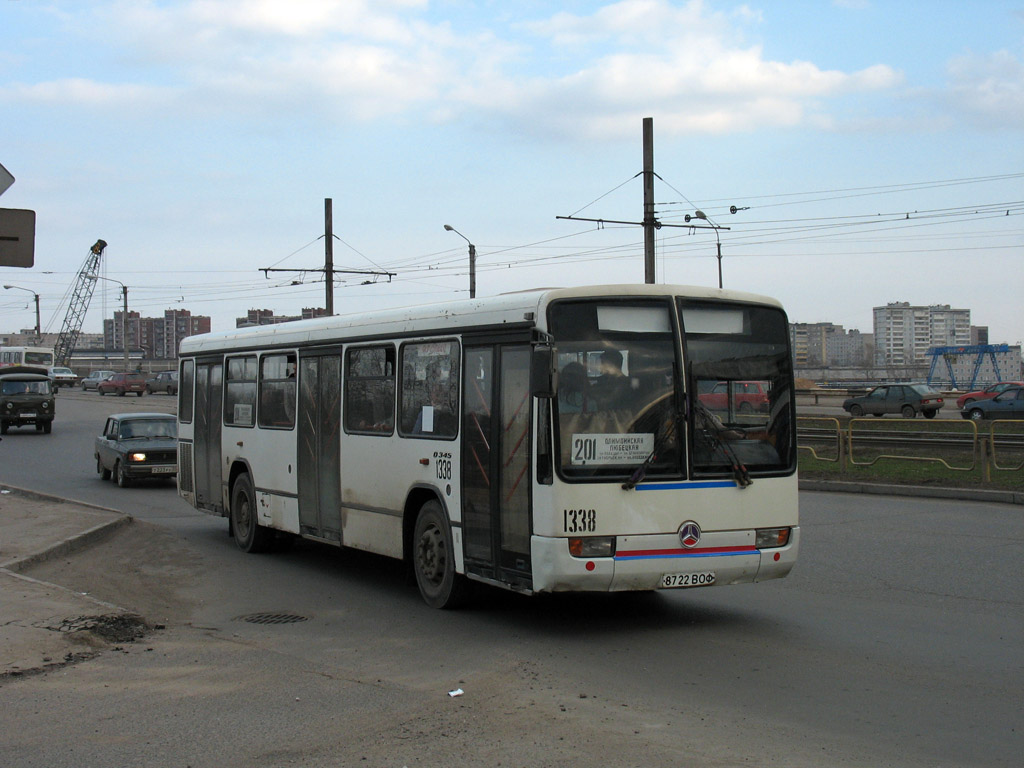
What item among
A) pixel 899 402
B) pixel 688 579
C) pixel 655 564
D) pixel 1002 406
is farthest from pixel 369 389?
pixel 899 402

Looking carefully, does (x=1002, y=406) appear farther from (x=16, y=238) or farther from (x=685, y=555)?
(x=16, y=238)

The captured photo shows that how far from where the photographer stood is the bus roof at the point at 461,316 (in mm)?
8078

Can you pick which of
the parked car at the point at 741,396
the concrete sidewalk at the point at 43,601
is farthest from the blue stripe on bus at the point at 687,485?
the concrete sidewalk at the point at 43,601

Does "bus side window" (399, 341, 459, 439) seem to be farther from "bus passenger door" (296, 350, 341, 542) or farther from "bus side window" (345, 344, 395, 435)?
"bus passenger door" (296, 350, 341, 542)

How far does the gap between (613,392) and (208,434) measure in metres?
8.23

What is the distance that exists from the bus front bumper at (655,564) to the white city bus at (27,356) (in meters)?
83.6

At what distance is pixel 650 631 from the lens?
8.30 m

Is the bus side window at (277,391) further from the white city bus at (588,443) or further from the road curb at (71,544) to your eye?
the road curb at (71,544)

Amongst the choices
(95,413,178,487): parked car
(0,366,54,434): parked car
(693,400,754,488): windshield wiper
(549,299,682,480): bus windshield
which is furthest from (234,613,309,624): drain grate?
(0,366,54,434): parked car

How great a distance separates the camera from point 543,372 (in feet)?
24.8

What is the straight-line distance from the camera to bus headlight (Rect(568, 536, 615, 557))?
771 centimetres

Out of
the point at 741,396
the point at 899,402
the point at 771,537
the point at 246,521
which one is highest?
the point at 741,396

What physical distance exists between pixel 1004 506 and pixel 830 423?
16.0 m

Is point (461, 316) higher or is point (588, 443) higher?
point (461, 316)
